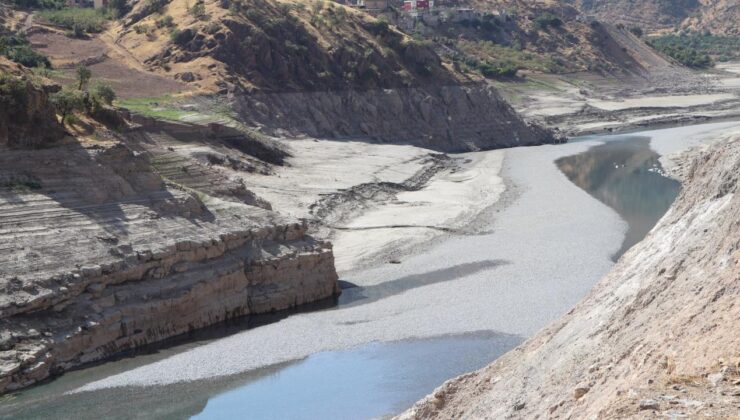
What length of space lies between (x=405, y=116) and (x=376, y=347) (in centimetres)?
5688

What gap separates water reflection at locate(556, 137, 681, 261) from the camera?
55750 mm

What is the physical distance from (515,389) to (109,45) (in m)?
74.8

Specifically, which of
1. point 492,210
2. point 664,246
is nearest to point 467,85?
point 492,210

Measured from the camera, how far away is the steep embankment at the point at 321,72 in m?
80.8

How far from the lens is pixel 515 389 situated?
56.4 feet

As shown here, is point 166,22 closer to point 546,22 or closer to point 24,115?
point 24,115

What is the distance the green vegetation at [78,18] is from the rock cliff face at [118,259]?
52.4 m

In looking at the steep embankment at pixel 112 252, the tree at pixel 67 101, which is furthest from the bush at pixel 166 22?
the tree at pixel 67 101

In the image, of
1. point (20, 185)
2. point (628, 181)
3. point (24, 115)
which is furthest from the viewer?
point (628, 181)

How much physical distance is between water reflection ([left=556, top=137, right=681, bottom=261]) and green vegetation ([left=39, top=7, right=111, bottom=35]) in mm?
41939

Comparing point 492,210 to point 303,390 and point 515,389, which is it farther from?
point 515,389

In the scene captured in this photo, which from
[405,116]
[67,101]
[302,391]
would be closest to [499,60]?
[405,116]

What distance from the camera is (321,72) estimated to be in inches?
3386

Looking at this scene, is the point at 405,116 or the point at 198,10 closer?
the point at 198,10
